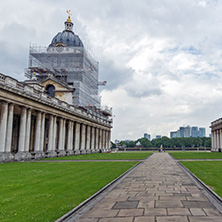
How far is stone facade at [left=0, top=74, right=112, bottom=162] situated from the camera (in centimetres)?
3434

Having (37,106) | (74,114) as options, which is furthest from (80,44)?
(37,106)

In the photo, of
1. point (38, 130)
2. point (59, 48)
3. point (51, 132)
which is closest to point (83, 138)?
point (51, 132)

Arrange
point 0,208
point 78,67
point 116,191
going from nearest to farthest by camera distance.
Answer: point 0,208 → point 116,191 → point 78,67

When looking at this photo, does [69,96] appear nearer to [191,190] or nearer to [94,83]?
[94,83]

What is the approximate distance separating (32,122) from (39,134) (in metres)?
9.20

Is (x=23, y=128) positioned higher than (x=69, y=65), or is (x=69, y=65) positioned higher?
(x=69, y=65)

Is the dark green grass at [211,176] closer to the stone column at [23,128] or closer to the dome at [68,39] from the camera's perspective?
the stone column at [23,128]

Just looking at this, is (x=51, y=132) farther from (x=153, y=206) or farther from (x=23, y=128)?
(x=153, y=206)

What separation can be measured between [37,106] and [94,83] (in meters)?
59.8

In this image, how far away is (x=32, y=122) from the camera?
5234 cm

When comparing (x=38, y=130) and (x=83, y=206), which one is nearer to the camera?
(x=83, y=206)

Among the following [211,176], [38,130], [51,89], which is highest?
[51,89]

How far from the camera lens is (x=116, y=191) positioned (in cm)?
1296

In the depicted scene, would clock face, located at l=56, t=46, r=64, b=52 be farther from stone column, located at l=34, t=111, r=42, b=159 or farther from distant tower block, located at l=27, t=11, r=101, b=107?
stone column, located at l=34, t=111, r=42, b=159
